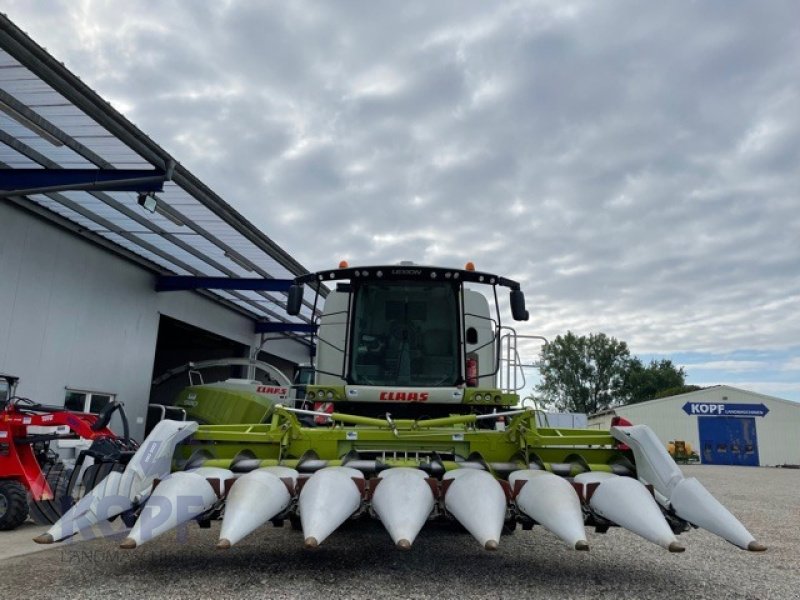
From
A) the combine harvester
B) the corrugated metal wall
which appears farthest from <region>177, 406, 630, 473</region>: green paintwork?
the corrugated metal wall

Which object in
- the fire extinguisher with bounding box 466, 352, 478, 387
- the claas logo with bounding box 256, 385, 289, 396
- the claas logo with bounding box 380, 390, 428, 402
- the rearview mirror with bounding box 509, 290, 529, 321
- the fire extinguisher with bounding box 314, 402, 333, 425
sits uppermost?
the rearview mirror with bounding box 509, 290, 529, 321

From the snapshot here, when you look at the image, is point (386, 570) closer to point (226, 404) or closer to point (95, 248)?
point (226, 404)

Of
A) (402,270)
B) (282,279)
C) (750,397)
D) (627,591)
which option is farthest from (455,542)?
(750,397)

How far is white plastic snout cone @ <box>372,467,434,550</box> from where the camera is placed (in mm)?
3441

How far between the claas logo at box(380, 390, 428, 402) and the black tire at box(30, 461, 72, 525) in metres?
3.99

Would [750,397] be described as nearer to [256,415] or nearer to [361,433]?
[256,415]

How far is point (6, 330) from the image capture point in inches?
417

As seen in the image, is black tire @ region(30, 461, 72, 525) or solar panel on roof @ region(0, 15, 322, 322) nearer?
black tire @ region(30, 461, 72, 525)

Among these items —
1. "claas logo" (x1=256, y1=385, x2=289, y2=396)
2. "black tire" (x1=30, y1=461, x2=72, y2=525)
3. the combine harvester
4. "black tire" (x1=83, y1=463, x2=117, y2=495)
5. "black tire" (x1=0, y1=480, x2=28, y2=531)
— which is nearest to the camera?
the combine harvester

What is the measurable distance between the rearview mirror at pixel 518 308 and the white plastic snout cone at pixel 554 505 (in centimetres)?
237

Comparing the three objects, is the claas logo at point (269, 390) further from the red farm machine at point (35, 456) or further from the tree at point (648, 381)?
the tree at point (648, 381)

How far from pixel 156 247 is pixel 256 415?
426 centimetres

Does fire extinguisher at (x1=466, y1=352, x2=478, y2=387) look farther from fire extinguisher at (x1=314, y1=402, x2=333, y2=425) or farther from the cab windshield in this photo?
fire extinguisher at (x1=314, y1=402, x2=333, y2=425)

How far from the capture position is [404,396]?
564 centimetres
